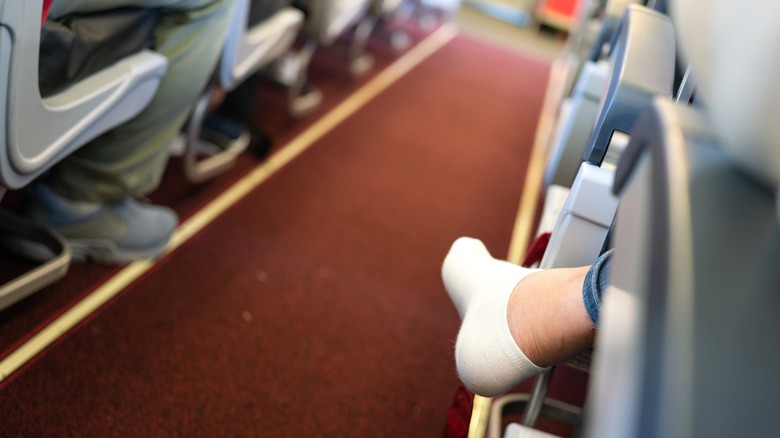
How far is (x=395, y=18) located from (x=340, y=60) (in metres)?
1.58

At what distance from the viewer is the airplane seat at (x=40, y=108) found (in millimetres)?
922

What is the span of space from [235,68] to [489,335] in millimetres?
1070

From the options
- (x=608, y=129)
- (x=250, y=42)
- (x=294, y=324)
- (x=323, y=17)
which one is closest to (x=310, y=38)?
(x=323, y=17)

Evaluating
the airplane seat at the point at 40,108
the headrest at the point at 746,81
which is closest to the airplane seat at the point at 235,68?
the airplane seat at the point at 40,108

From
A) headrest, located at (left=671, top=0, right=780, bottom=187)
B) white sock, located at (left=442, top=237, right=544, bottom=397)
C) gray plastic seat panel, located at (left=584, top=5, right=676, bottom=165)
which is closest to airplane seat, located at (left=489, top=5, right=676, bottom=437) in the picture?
gray plastic seat panel, located at (left=584, top=5, right=676, bottom=165)

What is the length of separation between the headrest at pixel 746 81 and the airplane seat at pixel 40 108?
0.81 metres

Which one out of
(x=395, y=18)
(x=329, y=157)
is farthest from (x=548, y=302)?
(x=395, y=18)

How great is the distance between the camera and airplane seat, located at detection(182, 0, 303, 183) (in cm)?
159

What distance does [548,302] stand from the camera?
31.5 inches

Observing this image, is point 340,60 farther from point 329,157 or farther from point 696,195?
point 696,195

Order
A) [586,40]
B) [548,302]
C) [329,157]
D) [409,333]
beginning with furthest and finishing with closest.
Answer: [586,40] < [329,157] < [409,333] < [548,302]

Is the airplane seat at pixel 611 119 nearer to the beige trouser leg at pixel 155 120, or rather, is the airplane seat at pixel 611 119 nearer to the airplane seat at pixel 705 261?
the airplane seat at pixel 705 261

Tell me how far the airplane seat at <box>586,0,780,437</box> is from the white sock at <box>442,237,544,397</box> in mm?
360

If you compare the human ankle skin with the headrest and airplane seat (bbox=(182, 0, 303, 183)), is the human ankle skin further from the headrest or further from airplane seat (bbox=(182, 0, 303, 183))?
airplane seat (bbox=(182, 0, 303, 183))
